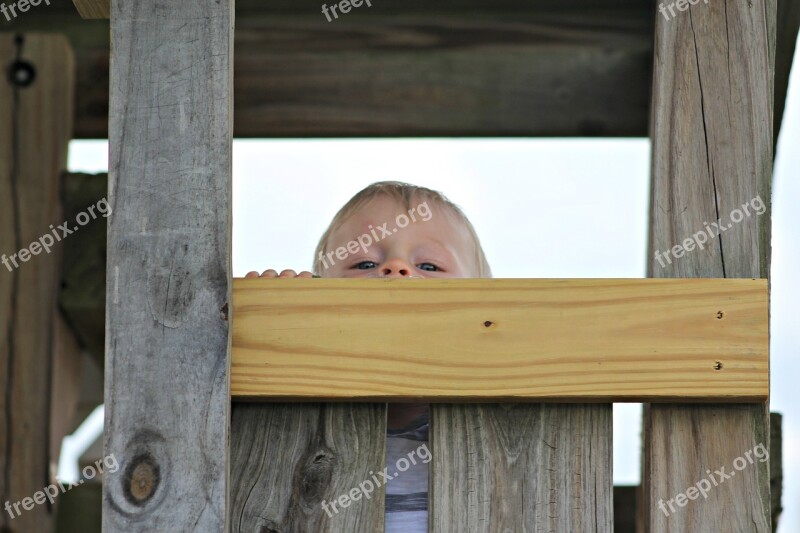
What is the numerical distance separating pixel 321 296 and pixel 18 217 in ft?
6.60

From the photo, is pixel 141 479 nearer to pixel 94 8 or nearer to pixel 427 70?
pixel 94 8

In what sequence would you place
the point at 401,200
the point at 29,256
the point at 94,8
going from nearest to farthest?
the point at 94,8, the point at 401,200, the point at 29,256

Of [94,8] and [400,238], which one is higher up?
[94,8]

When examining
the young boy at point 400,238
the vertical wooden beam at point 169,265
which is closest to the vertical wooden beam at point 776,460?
the young boy at point 400,238

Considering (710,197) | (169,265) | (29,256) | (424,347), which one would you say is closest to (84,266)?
(29,256)

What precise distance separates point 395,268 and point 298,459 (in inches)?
33.8

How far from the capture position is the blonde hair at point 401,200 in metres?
2.82

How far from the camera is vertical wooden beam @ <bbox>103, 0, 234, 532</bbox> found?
167cm

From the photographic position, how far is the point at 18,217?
3482 mm

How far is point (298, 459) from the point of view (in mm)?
1785

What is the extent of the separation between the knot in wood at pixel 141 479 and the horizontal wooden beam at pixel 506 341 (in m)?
0.15

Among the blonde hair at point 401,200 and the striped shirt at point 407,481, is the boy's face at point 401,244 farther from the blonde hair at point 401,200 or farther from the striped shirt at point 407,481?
the striped shirt at point 407,481

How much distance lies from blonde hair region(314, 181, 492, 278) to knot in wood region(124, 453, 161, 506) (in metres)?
1.21

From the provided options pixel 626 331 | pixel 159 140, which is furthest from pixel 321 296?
pixel 626 331
